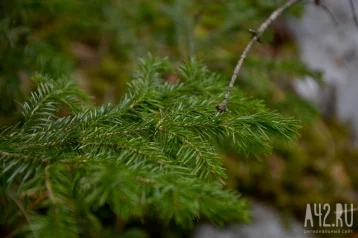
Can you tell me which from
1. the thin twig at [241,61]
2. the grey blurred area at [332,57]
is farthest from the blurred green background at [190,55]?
the thin twig at [241,61]

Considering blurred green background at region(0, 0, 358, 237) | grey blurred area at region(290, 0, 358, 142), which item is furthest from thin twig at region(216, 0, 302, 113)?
grey blurred area at region(290, 0, 358, 142)

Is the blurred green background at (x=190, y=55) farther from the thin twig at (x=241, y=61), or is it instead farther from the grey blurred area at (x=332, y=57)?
the thin twig at (x=241, y=61)

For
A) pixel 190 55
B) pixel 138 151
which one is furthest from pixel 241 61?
pixel 190 55

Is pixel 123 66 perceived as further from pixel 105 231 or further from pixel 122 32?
pixel 105 231

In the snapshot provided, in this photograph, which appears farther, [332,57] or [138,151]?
[332,57]

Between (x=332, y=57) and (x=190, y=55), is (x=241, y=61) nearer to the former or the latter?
(x=190, y=55)

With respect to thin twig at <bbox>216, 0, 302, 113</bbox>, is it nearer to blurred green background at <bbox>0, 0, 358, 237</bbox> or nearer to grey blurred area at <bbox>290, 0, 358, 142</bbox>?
blurred green background at <bbox>0, 0, 358, 237</bbox>
